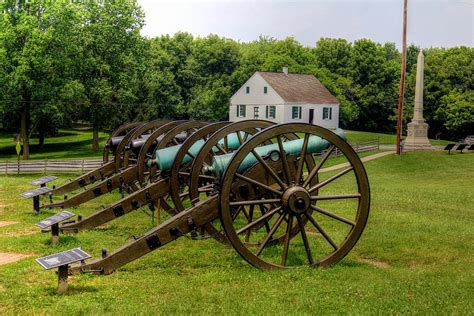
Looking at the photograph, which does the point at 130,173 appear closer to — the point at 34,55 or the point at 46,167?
the point at 46,167

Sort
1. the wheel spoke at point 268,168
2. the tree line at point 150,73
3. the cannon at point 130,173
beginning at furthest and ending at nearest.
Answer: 1. the tree line at point 150,73
2. the cannon at point 130,173
3. the wheel spoke at point 268,168

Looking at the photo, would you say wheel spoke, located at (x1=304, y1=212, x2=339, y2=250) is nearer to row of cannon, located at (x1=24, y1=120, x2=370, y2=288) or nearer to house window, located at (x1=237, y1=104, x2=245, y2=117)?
row of cannon, located at (x1=24, y1=120, x2=370, y2=288)

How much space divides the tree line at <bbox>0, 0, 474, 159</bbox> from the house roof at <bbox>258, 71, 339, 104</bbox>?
415 cm

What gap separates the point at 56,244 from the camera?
10.5 metres

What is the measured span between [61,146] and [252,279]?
4339 cm

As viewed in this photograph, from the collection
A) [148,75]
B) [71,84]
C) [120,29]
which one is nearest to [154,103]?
[148,75]

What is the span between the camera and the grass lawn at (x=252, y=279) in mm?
6570

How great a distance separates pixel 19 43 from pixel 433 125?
134 ft

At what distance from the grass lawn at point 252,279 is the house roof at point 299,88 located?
118 ft

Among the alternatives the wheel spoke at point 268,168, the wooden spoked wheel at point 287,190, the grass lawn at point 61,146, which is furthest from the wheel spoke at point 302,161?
the grass lawn at point 61,146

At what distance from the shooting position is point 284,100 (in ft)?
156

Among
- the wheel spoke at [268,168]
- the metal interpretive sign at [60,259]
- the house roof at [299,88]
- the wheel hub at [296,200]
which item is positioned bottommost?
the metal interpretive sign at [60,259]

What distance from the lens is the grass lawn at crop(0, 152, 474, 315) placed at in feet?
21.6

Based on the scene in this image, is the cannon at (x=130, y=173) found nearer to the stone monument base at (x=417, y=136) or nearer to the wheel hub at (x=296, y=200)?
the wheel hub at (x=296, y=200)
